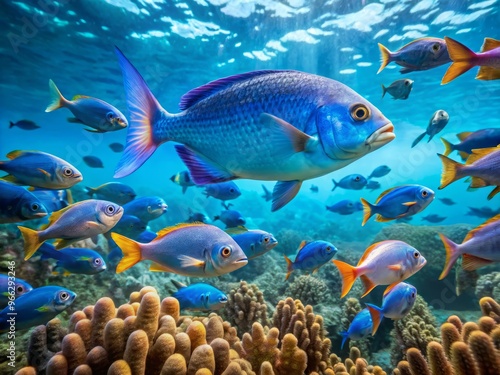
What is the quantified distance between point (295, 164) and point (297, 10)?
1573 centimetres

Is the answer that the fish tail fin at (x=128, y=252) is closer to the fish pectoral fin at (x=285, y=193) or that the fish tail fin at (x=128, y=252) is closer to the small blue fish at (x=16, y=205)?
the fish pectoral fin at (x=285, y=193)

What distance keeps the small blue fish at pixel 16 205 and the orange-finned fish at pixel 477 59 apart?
411 centimetres

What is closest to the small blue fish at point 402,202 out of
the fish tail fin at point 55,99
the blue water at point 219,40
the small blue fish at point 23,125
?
the fish tail fin at point 55,99

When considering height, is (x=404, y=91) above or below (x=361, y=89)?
below

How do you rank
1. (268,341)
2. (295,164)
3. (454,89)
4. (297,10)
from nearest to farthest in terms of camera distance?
(295,164), (268,341), (297,10), (454,89)

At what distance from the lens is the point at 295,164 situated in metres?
1.66

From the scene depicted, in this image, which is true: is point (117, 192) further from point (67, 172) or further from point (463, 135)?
point (463, 135)

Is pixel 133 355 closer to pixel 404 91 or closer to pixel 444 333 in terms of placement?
pixel 444 333

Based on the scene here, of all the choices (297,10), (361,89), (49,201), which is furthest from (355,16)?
(49,201)

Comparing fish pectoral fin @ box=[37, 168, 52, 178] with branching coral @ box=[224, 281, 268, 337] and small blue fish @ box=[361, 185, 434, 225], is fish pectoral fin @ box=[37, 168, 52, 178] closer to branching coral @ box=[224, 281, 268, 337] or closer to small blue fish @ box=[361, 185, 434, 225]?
branching coral @ box=[224, 281, 268, 337]

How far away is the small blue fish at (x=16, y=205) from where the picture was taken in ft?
10.4

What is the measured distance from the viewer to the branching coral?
4.39 metres

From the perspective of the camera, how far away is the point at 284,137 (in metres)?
1.58

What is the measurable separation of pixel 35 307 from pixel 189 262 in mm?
1879
